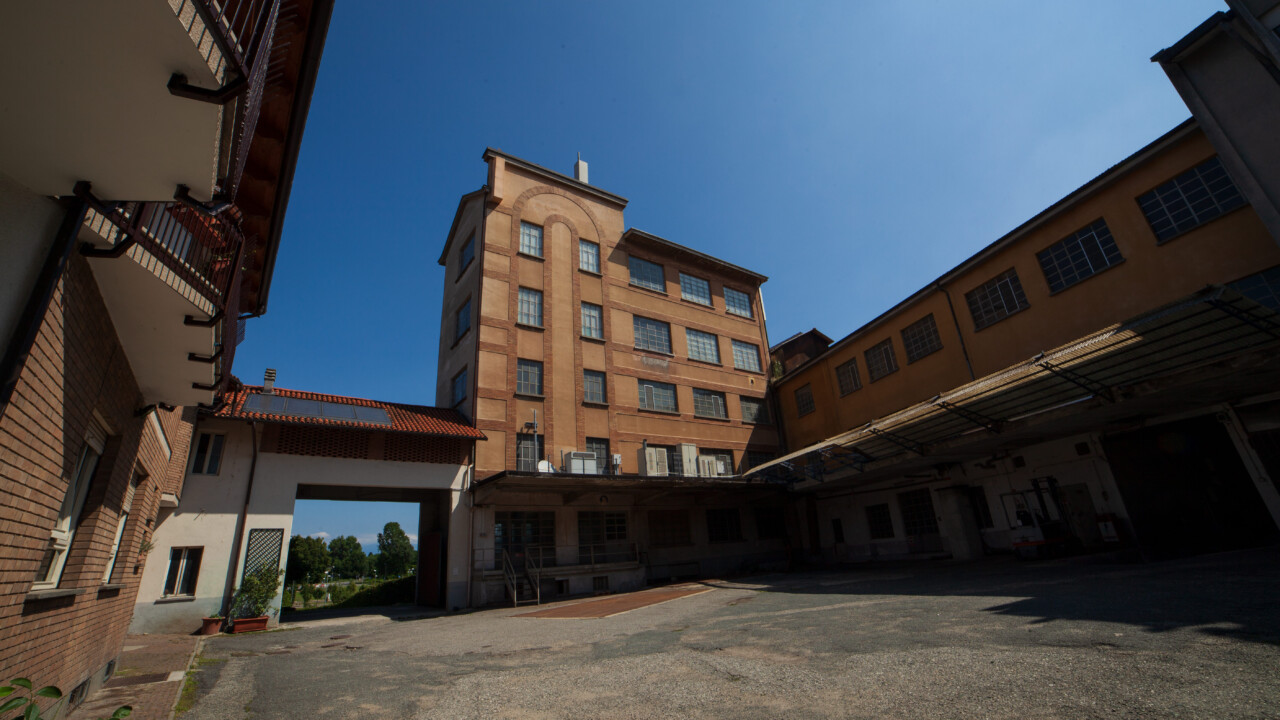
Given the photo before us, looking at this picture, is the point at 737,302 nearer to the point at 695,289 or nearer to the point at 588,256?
the point at 695,289

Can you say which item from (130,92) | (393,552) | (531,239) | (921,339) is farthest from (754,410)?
(393,552)

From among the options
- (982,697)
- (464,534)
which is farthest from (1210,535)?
(464,534)

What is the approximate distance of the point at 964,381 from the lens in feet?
60.2

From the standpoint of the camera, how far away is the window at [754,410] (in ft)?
89.2

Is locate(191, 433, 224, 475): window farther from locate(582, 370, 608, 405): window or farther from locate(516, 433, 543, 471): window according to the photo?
locate(582, 370, 608, 405): window

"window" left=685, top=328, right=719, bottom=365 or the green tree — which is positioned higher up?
"window" left=685, top=328, right=719, bottom=365

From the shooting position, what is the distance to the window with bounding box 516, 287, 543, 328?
880 inches

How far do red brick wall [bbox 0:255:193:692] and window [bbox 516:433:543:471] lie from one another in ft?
42.2

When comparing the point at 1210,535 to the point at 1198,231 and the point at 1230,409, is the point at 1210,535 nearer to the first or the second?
the point at 1230,409

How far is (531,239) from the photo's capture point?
2398 centimetres

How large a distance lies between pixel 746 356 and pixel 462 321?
49.2ft

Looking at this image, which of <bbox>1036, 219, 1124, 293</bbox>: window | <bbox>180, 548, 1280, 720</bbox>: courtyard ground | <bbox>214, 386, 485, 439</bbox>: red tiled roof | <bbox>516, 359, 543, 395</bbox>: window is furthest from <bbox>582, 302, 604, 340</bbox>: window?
<bbox>1036, 219, 1124, 293</bbox>: window

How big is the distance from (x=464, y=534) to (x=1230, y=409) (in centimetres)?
2187

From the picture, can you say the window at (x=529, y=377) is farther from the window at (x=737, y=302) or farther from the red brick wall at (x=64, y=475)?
the red brick wall at (x=64, y=475)
